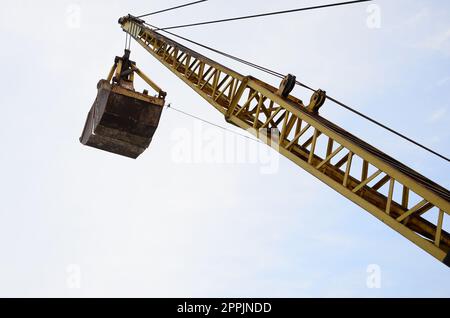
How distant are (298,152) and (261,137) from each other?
43.1 inches

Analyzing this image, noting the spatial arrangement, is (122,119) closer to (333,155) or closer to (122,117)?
(122,117)

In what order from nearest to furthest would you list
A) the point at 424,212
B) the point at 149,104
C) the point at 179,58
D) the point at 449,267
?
the point at 449,267, the point at 424,212, the point at 149,104, the point at 179,58

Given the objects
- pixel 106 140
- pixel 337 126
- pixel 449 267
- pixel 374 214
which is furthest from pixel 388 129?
pixel 106 140

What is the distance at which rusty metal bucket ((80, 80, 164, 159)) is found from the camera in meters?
12.1

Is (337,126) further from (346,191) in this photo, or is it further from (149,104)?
(149,104)

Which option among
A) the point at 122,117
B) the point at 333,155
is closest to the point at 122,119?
the point at 122,117

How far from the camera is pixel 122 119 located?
12320 mm

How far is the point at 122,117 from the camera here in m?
12.3

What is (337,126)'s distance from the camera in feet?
35.9

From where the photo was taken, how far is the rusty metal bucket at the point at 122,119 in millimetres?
12094

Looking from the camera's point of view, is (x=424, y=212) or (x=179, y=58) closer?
(x=424, y=212)

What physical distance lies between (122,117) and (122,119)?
60mm

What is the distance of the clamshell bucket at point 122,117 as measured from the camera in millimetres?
12102

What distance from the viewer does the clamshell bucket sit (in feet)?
39.7
